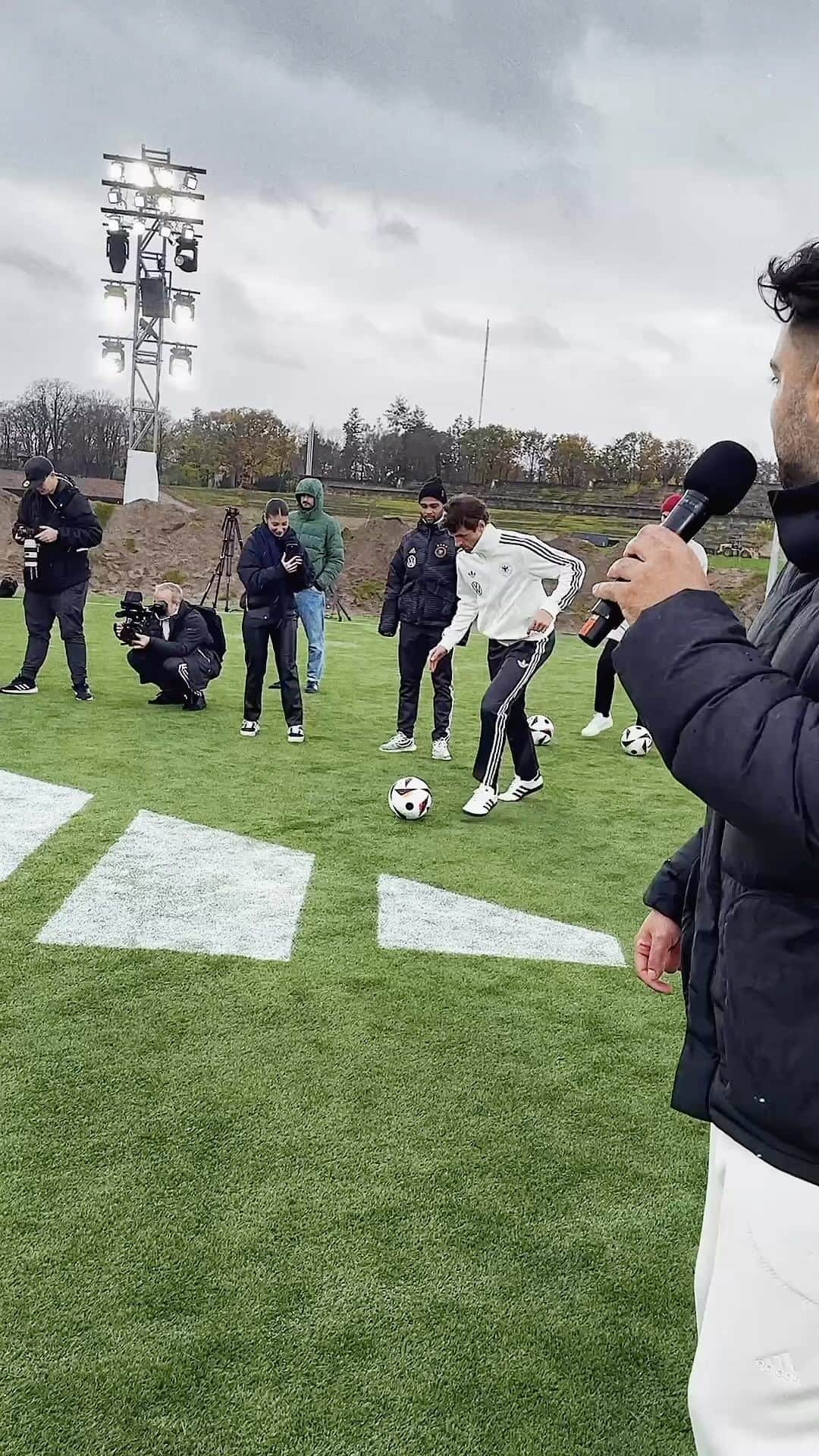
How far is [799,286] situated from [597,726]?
827cm

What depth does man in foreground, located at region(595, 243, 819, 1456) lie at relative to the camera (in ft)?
3.75

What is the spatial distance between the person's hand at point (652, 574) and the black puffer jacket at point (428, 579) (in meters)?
6.65

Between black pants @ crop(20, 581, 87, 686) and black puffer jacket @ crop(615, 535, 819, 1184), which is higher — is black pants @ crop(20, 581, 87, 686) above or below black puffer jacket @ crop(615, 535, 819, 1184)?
below

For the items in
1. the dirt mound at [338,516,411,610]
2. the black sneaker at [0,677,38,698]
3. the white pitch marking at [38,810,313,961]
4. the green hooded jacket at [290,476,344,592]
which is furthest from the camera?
the dirt mound at [338,516,411,610]

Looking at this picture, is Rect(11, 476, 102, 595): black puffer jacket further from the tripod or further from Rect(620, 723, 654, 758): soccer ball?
the tripod

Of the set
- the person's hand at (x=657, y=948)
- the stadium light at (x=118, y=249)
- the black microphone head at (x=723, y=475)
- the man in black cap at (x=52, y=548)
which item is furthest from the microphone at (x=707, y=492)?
the stadium light at (x=118, y=249)

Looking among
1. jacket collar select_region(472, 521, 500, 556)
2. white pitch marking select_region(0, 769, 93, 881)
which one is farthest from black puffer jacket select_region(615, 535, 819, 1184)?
jacket collar select_region(472, 521, 500, 556)

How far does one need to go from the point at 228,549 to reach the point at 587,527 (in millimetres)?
17353

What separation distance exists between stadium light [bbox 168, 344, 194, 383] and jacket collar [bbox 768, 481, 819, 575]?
2756 centimetres

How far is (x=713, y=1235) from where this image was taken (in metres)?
1.38

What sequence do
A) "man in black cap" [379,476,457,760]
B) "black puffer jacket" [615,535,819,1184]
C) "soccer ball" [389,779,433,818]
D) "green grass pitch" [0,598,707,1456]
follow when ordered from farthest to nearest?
"man in black cap" [379,476,457,760], "soccer ball" [389,779,433,818], "green grass pitch" [0,598,707,1456], "black puffer jacket" [615,535,819,1184]

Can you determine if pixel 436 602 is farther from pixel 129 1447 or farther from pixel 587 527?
pixel 587 527

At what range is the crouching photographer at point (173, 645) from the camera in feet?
30.8

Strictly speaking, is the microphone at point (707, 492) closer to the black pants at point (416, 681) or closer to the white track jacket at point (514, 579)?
the white track jacket at point (514, 579)
